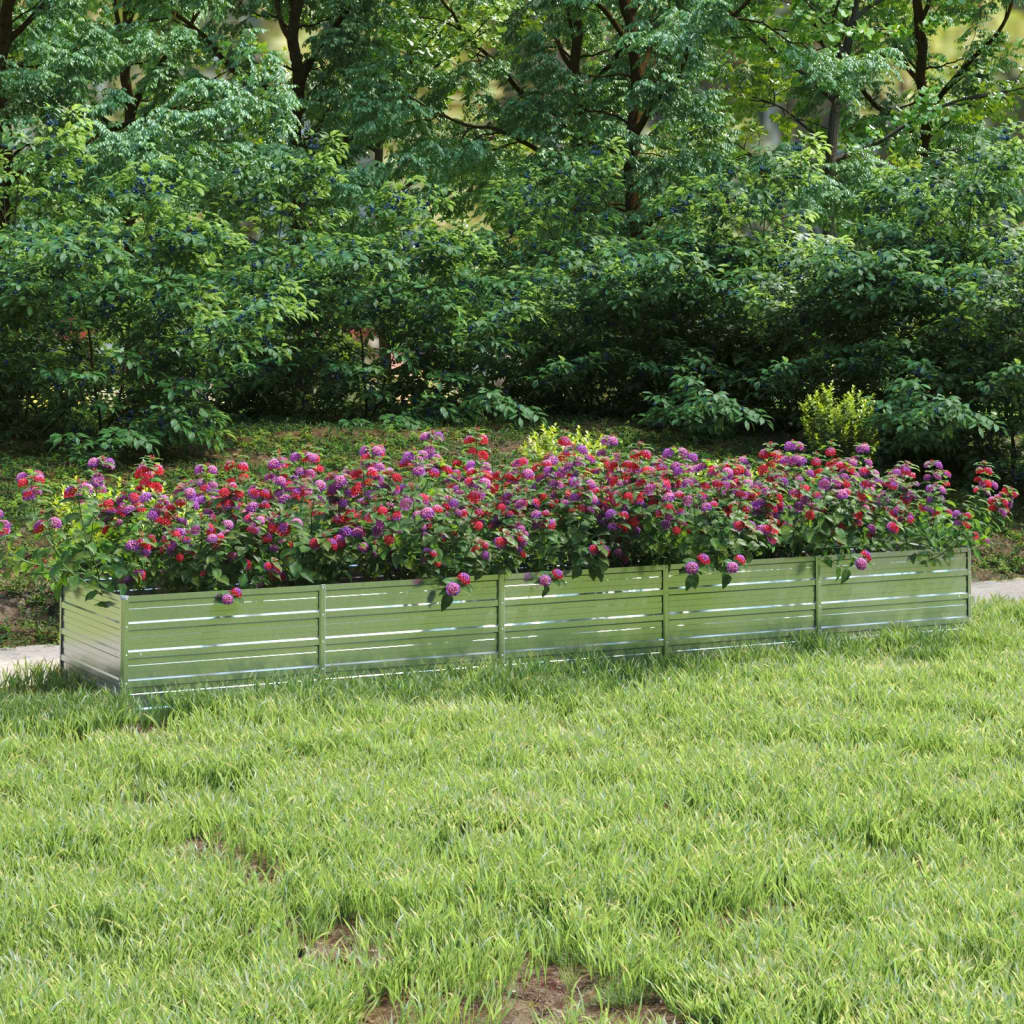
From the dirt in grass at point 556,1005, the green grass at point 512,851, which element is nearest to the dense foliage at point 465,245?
the green grass at point 512,851

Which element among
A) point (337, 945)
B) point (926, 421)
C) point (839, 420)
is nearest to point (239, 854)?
point (337, 945)

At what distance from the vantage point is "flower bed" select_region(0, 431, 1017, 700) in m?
5.71

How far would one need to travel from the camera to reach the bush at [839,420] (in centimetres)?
1166

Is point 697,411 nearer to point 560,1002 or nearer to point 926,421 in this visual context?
point 926,421

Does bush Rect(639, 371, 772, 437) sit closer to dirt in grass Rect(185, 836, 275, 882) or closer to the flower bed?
the flower bed

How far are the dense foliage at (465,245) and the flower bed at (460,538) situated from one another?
446cm

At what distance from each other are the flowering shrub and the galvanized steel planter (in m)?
0.13

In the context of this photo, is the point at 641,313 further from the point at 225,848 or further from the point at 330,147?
the point at 225,848

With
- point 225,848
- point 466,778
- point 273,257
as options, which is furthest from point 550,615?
point 273,257

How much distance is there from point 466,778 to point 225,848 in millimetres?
919

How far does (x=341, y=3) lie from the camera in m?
18.0

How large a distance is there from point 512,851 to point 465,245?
35.0 feet

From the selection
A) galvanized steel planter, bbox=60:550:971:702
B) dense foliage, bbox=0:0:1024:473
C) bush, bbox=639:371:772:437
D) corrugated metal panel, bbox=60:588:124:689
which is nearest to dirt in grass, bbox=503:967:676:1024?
galvanized steel planter, bbox=60:550:971:702

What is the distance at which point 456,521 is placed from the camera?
19.6ft
